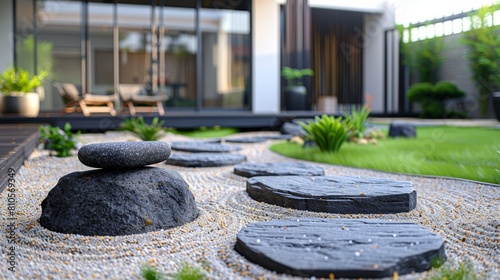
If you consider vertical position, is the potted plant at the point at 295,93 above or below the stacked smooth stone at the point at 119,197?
above

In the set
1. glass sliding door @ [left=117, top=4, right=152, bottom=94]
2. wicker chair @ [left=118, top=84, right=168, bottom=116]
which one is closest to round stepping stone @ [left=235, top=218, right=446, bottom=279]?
wicker chair @ [left=118, top=84, right=168, bottom=116]

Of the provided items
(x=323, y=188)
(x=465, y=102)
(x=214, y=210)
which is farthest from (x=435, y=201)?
(x=465, y=102)

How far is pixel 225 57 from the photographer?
11.0 metres

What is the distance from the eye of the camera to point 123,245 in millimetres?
2158

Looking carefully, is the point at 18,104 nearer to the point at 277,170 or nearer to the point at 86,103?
the point at 86,103

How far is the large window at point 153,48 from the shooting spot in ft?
33.6

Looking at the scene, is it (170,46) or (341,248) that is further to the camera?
(170,46)

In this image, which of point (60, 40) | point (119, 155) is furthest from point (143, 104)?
point (119, 155)

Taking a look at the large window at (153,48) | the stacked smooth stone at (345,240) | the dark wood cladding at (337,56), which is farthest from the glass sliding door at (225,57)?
A: the stacked smooth stone at (345,240)

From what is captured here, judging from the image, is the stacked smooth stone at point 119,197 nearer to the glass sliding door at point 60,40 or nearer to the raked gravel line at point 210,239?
the raked gravel line at point 210,239

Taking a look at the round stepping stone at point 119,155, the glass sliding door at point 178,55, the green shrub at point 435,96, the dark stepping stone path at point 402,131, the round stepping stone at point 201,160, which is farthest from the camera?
the green shrub at point 435,96

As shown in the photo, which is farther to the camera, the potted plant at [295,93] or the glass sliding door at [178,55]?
the potted plant at [295,93]

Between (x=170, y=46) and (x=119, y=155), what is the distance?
860 centimetres

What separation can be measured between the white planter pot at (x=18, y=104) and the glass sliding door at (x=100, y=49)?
7.98 feet
